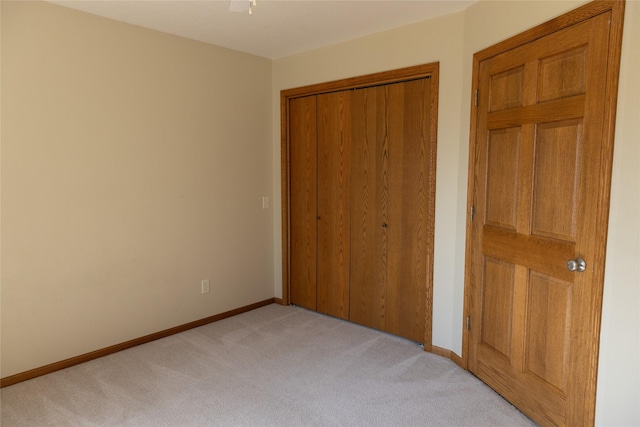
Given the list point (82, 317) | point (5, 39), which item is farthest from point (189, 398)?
point (5, 39)

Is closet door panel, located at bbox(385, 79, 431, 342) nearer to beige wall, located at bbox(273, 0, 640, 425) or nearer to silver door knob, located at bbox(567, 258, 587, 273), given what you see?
beige wall, located at bbox(273, 0, 640, 425)

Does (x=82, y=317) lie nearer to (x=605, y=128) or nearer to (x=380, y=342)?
(x=380, y=342)

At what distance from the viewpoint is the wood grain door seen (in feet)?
10.3

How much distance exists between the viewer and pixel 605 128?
71.1 inches

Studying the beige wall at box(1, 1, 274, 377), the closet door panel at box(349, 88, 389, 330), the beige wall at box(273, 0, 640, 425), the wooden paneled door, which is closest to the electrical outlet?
the beige wall at box(1, 1, 274, 377)

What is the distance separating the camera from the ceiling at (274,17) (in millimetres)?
2686

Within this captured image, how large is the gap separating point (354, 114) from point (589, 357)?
2.39 metres

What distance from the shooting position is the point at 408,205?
3236 mm

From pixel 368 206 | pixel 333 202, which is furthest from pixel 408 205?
pixel 333 202

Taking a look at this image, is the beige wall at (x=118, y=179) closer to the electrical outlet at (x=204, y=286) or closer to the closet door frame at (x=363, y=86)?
the electrical outlet at (x=204, y=286)

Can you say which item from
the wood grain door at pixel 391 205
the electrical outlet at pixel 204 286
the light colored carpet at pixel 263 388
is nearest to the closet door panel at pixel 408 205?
the wood grain door at pixel 391 205

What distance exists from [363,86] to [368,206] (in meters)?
0.99

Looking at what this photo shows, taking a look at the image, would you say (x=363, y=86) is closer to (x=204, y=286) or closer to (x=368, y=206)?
(x=368, y=206)

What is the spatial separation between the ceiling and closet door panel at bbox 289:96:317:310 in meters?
0.70
